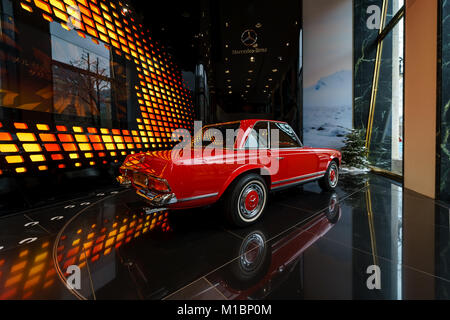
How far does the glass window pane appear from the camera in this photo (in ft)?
16.8

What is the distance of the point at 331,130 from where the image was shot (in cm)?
665

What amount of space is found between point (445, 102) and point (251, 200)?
361cm

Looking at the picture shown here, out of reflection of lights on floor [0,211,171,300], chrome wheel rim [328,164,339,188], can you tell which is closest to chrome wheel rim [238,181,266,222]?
reflection of lights on floor [0,211,171,300]

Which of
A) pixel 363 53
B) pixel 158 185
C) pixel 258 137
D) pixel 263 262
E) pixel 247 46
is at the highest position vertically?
pixel 363 53

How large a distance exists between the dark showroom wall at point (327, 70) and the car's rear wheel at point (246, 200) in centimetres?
561

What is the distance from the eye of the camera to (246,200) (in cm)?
217

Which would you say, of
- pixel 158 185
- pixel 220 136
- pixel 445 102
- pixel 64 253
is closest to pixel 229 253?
pixel 158 185

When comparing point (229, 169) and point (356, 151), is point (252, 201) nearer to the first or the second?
point (229, 169)

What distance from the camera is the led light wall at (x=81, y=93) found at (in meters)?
2.85

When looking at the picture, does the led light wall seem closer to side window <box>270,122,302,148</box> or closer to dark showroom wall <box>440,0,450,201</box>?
side window <box>270,122,302,148</box>

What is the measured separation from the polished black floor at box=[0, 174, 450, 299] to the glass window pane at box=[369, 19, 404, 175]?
Result: 3353 millimetres

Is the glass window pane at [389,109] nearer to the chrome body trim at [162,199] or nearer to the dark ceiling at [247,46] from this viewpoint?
the dark ceiling at [247,46]
